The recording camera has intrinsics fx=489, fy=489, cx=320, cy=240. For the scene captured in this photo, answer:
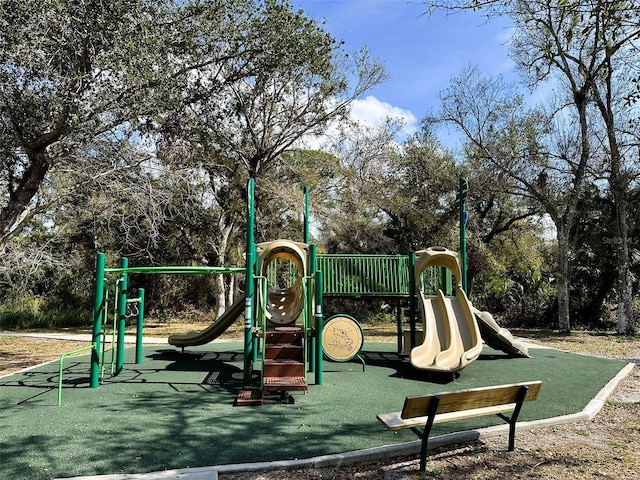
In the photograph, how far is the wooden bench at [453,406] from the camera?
4.04m

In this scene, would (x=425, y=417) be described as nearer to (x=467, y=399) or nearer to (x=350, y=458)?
(x=467, y=399)

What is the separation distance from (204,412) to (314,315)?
9.12 feet

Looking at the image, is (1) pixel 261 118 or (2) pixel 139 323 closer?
(2) pixel 139 323

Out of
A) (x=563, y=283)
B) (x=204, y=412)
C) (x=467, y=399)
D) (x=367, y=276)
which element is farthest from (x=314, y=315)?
(x=563, y=283)

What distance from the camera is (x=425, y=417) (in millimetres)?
4406

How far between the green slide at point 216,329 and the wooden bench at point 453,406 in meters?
5.05

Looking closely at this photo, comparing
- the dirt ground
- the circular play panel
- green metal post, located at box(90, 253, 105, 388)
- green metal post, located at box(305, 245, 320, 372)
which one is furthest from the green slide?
the dirt ground

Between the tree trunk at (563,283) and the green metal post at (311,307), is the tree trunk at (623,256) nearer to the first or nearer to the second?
the tree trunk at (563,283)

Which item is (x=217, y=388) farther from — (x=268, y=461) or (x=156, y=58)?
(x=156, y=58)

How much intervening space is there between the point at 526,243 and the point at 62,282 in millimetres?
21142

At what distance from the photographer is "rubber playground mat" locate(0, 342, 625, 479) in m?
4.29

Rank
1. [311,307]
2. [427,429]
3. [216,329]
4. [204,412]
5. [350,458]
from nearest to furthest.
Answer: [427,429]
[350,458]
[204,412]
[311,307]
[216,329]

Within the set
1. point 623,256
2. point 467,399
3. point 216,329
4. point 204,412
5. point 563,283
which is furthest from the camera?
point 563,283

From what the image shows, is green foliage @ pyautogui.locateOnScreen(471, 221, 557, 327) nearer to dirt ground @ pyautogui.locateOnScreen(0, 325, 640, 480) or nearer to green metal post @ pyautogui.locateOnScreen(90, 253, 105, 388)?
dirt ground @ pyautogui.locateOnScreen(0, 325, 640, 480)
